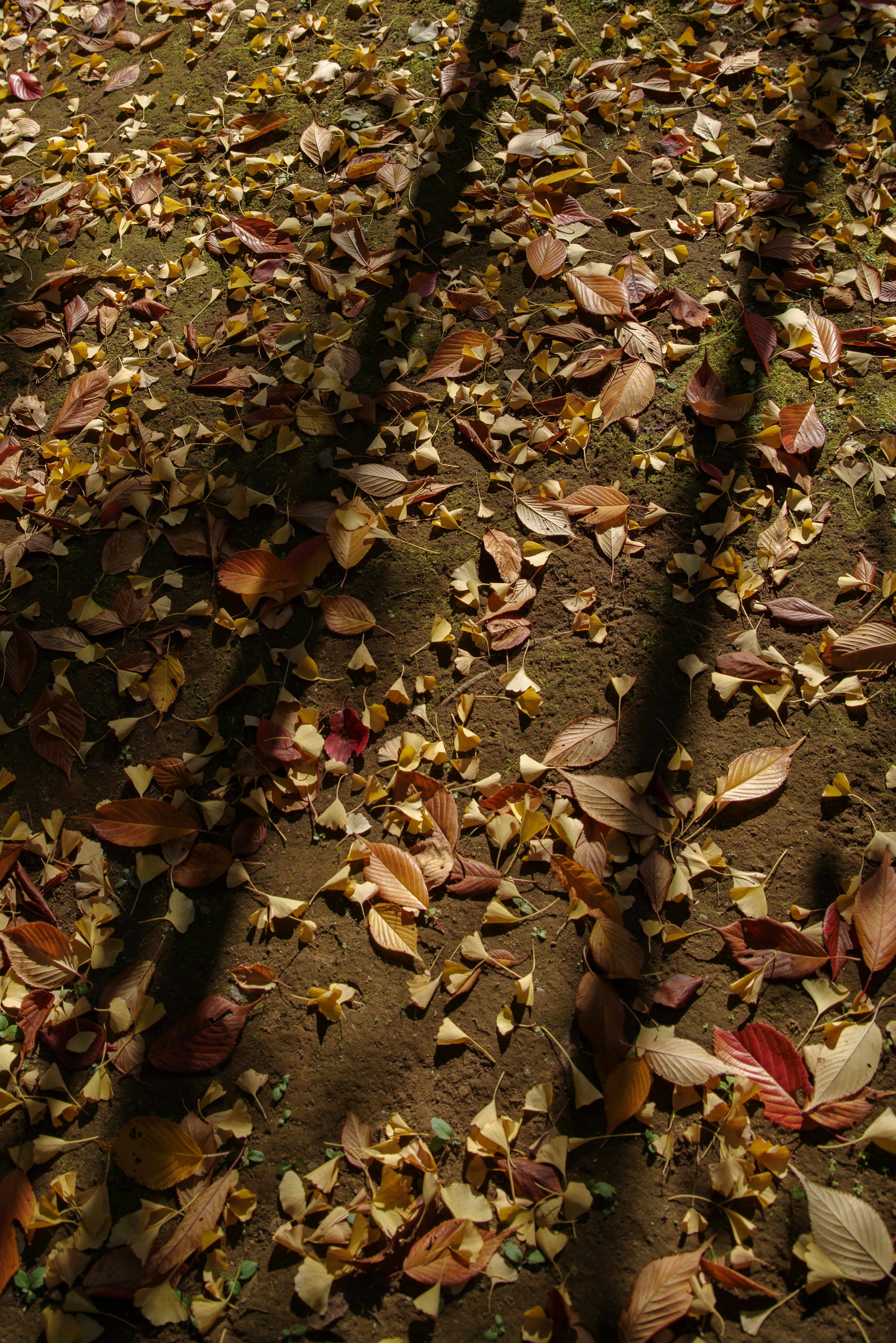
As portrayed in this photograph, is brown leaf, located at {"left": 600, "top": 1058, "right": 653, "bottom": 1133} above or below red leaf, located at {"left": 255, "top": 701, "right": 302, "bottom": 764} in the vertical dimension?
below

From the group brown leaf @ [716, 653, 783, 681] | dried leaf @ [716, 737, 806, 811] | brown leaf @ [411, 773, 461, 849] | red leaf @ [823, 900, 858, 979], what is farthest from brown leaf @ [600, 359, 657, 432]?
red leaf @ [823, 900, 858, 979]

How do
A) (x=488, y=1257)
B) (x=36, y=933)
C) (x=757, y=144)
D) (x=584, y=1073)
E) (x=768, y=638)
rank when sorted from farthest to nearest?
(x=757, y=144), (x=768, y=638), (x=36, y=933), (x=584, y=1073), (x=488, y=1257)

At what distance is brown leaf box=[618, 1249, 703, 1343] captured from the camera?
4.58 feet

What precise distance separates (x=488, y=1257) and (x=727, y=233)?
2.88 metres

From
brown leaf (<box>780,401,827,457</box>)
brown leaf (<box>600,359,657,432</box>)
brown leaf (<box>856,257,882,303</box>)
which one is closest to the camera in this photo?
brown leaf (<box>780,401,827,457</box>)

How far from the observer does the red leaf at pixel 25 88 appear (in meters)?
3.32

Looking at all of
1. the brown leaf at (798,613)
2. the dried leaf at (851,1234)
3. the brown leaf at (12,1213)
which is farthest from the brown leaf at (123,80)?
the dried leaf at (851,1234)

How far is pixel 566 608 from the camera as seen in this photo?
2.13 meters

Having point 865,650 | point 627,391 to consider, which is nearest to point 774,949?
point 865,650

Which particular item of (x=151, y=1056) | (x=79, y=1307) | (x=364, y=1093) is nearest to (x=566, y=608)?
(x=364, y=1093)

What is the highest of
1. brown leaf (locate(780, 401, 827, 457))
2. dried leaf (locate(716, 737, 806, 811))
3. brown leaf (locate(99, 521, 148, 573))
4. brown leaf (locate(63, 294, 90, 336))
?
brown leaf (locate(63, 294, 90, 336))

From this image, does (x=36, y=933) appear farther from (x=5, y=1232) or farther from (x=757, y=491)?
(x=757, y=491)

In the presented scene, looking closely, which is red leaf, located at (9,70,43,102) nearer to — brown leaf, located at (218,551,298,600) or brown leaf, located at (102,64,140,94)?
brown leaf, located at (102,64,140,94)

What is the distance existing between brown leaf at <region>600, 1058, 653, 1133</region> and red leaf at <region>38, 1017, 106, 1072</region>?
105 cm
